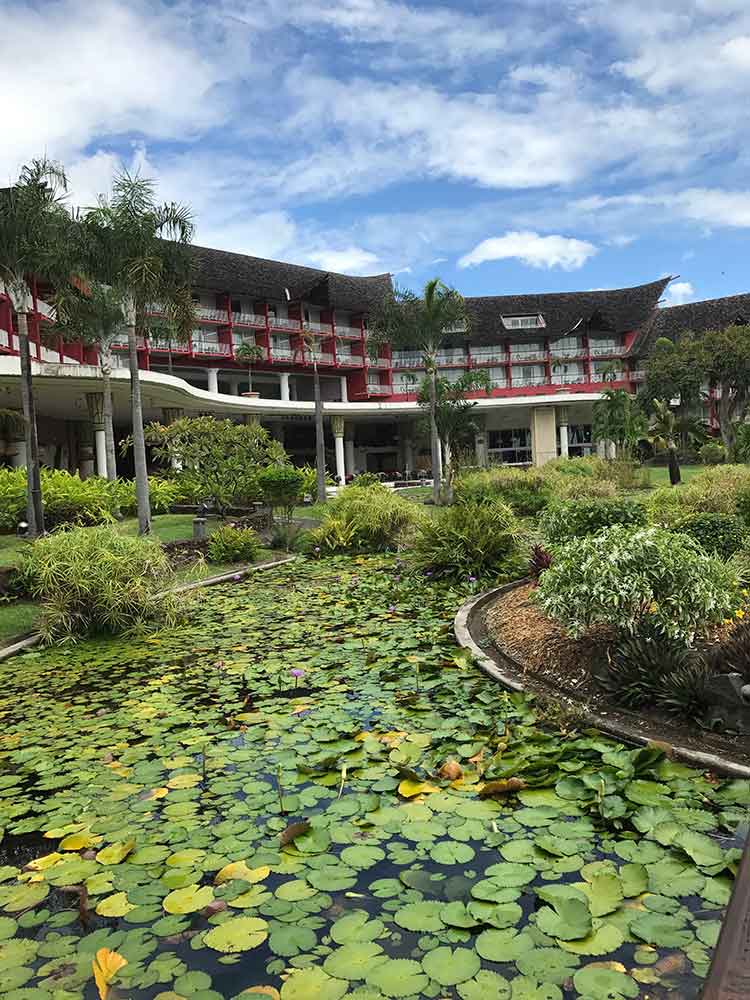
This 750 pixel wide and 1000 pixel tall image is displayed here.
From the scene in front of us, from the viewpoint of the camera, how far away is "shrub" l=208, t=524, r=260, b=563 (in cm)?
1403

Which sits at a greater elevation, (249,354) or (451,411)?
(249,354)

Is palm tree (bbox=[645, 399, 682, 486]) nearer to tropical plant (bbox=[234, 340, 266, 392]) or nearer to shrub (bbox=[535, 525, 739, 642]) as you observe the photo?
tropical plant (bbox=[234, 340, 266, 392])

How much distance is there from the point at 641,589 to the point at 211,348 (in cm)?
3864

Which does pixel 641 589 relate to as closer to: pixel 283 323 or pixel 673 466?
pixel 673 466

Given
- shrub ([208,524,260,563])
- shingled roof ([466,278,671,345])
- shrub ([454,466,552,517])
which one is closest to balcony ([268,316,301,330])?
shingled roof ([466,278,671,345])

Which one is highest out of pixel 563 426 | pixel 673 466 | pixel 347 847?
pixel 563 426

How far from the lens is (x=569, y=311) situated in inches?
2071

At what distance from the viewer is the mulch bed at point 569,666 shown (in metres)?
4.57

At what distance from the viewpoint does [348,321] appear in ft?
163

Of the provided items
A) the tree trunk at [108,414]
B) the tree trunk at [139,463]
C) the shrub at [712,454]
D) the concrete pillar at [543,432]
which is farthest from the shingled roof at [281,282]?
the tree trunk at [139,463]

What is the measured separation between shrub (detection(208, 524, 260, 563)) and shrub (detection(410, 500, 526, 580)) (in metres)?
3.90

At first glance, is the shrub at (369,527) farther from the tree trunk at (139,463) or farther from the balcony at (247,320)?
the balcony at (247,320)

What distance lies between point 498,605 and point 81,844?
5.85 m

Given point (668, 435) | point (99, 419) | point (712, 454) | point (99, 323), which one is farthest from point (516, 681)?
point (712, 454)
